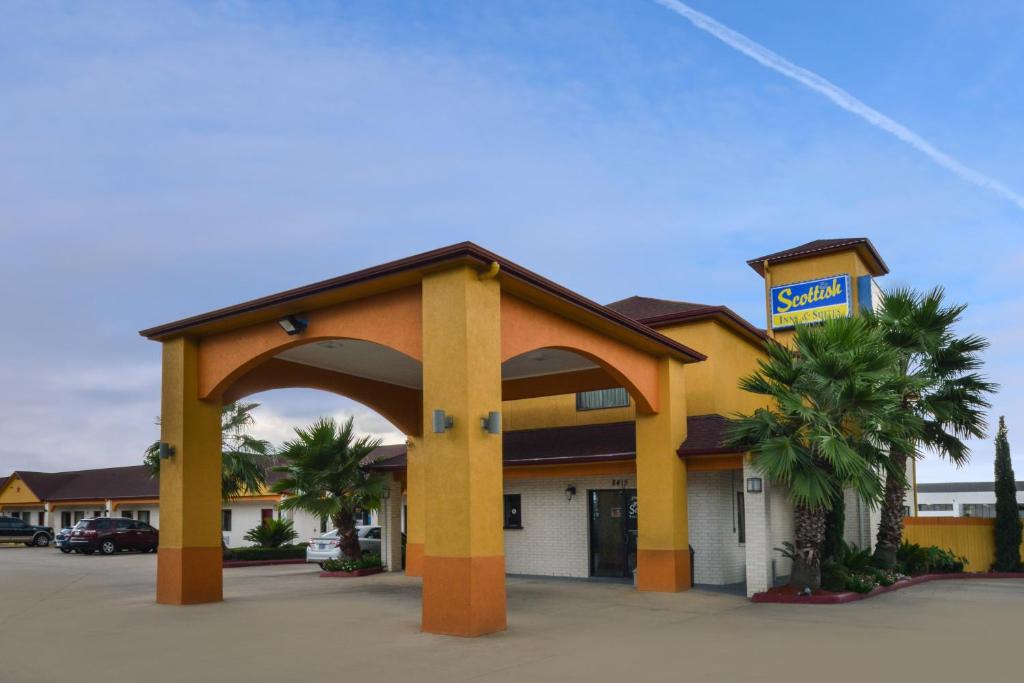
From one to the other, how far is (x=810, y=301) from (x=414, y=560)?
13711mm

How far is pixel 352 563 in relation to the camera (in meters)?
23.3

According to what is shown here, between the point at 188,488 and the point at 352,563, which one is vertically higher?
the point at 188,488

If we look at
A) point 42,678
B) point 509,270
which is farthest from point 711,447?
point 42,678

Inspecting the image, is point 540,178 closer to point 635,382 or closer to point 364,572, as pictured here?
point 635,382

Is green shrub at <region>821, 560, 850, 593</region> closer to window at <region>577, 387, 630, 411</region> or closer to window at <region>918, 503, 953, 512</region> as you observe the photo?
window at <region>577, 387, 630, 411</region>

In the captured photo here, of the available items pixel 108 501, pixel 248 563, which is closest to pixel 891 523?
pixel 248 563

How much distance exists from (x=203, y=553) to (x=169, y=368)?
3550 millimetres

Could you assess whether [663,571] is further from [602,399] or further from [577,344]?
[602,399]

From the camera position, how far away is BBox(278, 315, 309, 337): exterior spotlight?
15.1 meters

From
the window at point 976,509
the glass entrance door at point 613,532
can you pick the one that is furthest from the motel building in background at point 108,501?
the window at point 976,509

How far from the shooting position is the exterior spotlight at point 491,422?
12789mm

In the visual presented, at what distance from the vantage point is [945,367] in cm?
2036

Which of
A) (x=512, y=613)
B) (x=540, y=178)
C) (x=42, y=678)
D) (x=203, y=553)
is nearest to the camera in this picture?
(x=42, y=678)

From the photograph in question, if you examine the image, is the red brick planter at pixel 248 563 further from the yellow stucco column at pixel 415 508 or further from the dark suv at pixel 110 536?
the yellow stucco column at pixel 415 508
